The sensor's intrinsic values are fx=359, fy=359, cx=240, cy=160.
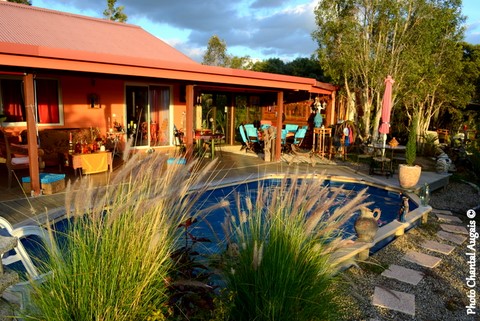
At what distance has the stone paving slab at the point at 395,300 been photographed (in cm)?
A: 331

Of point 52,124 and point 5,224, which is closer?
point 5,224

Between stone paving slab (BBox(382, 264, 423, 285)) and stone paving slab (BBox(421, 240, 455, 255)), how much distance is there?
→ 966 mm

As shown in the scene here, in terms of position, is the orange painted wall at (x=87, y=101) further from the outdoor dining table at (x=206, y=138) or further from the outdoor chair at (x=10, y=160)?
the outdoor chair at (x=10, y=160)

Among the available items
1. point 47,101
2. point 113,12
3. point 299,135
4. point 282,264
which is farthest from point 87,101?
point 113,12

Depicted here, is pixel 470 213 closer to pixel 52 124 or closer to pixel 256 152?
pixel 256 152

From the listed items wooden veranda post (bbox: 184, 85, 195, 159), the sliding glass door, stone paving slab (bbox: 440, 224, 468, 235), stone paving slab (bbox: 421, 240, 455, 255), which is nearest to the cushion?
wooden veranda post (bbox: 184, 85, 195, 159)

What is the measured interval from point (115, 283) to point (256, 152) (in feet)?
39.5

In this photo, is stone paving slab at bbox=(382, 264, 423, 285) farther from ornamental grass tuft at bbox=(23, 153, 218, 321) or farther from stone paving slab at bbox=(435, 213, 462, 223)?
ornamental grass tuft at bbox=(23, 153, 218, 321)

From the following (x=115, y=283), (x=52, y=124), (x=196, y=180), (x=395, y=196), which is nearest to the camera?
(x=115, y=283)

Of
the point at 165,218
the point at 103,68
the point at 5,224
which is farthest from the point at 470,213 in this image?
the point at 103,68

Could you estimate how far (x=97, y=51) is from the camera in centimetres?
1036

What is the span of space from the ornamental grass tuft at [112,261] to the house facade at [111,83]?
4.97 m

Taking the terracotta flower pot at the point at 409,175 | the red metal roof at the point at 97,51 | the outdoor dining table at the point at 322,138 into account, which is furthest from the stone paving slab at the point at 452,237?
the outdoor dining table at the point at 322,138

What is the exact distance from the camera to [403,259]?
4.50 metres
